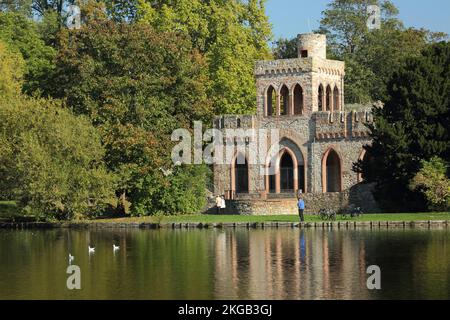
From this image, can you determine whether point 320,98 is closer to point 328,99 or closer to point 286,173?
point 328,99

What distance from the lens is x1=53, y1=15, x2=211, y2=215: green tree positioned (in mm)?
64375

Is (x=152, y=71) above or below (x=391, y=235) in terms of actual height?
above

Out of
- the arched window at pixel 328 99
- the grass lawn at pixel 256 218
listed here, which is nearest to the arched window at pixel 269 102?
the arched window at pixel 328 99

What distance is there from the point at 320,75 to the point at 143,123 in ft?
42.4

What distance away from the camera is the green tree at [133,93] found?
211ft

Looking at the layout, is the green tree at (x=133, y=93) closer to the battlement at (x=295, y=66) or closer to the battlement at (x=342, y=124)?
the battlement at (x=295, y=66)

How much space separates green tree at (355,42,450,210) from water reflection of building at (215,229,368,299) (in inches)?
342

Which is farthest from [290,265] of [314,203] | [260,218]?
[314,203]

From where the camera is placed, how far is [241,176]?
7412cm

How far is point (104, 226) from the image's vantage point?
61719 mm
